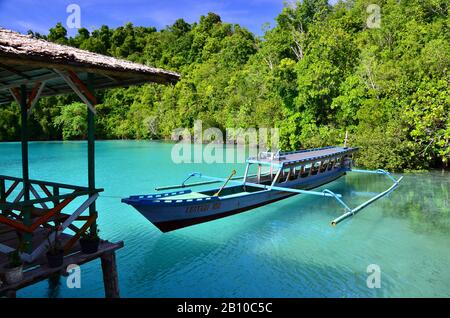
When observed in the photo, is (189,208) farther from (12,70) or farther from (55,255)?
(12,70)

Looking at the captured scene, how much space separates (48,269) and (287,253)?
5.77 metres

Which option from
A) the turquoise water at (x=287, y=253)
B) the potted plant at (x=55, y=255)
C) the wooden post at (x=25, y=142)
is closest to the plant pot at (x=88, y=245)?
the potted plant at (x=55, y=255)

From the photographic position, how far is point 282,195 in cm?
1213

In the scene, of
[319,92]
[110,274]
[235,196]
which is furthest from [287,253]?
[319,92]

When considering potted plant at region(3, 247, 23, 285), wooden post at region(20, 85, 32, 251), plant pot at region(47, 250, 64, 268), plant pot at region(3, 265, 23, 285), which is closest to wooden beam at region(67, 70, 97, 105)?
wooden post at region(20, 85, 32, 251)

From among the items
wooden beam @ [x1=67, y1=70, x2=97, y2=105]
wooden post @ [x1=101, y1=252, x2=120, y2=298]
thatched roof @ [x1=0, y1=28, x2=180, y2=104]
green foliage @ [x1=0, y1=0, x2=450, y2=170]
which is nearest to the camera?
thatched roof @ [x1=0, y1=28, x2=180, y2=104]

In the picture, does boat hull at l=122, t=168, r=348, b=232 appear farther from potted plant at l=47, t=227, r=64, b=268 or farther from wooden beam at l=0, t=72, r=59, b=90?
wooden beam at l=0, t=72, r=59, b=90

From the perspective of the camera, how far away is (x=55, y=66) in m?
4.36

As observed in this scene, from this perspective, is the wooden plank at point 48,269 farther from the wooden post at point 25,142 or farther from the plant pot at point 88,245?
the wooden post at point 25,142

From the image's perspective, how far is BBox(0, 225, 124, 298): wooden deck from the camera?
14.1 feet

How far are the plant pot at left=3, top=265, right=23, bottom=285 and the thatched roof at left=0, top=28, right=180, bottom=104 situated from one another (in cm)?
249
